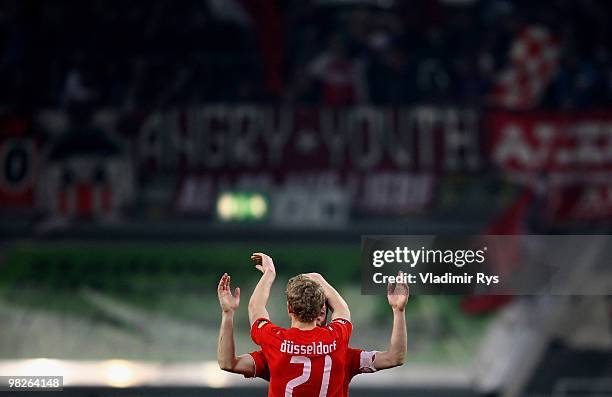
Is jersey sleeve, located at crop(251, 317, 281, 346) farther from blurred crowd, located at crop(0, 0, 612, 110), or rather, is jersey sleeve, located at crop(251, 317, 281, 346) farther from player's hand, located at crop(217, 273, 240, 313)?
blurred crowd, located at crop(0, 0, 612, 110)

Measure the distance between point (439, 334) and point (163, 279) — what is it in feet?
16.7

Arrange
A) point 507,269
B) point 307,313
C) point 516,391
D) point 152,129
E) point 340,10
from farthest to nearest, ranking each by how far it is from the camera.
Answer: point 340,10 → point 152,129 → point 507,269 → point 516,391 → point 307,313

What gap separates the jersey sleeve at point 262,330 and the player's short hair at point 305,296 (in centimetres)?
19

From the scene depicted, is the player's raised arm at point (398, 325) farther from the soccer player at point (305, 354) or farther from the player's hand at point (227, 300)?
the player's hand at point (227, 300)

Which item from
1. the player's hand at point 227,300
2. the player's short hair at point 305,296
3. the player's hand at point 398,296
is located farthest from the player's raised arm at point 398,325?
the player's hand at point 227,300

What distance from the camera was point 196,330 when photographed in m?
15.8

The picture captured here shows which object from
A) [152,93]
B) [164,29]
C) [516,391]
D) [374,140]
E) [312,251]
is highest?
[164,29]

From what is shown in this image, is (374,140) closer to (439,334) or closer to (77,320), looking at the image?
(439,334)

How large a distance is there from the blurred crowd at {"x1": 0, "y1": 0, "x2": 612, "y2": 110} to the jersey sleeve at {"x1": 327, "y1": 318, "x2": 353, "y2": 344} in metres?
12.6

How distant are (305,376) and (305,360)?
7 centimetres

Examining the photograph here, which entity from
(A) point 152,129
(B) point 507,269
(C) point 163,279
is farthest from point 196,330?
(B) point 507,269

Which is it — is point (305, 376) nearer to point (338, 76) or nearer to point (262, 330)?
point (262, 330)

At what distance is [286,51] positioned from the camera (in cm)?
1705

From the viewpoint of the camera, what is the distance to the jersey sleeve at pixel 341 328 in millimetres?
3803
